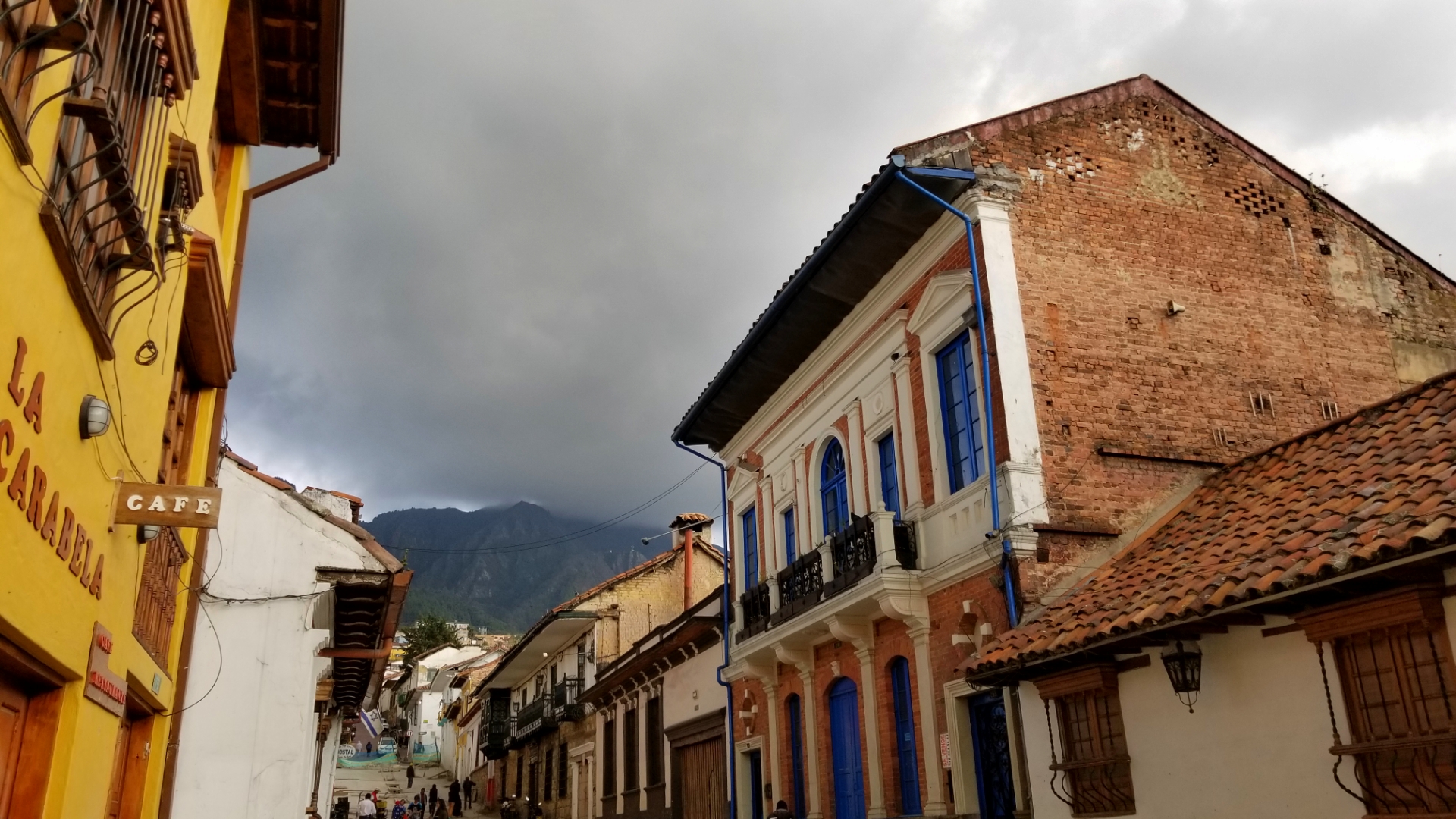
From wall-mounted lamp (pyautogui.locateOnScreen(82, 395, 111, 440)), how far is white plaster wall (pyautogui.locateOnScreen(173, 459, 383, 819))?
656 cm

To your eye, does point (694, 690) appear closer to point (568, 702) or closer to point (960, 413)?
point (960, 413)

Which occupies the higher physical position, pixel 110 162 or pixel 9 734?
pixel 110 162

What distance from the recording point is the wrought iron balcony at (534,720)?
118 feet

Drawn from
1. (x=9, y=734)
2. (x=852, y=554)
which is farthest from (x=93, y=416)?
(x=852, y=554)

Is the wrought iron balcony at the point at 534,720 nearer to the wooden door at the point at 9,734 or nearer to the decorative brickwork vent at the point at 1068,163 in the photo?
the decorative brickwork vent at the point at 1068,163

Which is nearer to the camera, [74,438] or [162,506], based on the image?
[74,438]

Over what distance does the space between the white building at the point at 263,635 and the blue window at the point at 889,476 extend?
6615 millimetres

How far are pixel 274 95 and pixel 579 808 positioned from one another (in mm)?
26742

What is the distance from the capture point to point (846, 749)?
53.5ft

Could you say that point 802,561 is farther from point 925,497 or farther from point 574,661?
point 574,661

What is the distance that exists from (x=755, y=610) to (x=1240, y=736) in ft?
34.1

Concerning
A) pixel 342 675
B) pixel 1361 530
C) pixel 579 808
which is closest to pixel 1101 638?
pixel 1361 530

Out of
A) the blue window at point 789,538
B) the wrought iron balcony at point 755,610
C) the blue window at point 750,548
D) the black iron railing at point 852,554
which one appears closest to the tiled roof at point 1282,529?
the black iron railing at point 852,554

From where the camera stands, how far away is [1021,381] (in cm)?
1297
